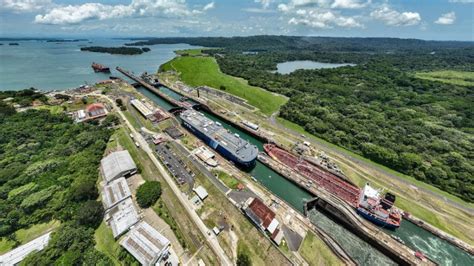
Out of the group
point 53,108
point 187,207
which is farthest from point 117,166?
point 53,108


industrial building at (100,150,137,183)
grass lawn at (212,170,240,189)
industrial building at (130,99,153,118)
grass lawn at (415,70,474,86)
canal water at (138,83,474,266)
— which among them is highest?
grass lawn at (415,70,474,86)

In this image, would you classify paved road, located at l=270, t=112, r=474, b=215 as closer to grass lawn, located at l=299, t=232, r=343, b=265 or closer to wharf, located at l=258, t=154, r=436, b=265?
wharf, located at l=258, t=154, r=436, b=265

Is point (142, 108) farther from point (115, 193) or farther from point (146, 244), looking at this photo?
point (146, 244)

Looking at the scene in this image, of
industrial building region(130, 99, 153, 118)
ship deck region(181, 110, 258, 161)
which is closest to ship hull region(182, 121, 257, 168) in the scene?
ship deck region(181, 110, 258, 161)

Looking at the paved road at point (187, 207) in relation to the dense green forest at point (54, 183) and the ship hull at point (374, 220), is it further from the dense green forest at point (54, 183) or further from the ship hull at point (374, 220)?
the ship hull at point (374, 220)

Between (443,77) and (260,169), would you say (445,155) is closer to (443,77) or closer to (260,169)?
(260,169)

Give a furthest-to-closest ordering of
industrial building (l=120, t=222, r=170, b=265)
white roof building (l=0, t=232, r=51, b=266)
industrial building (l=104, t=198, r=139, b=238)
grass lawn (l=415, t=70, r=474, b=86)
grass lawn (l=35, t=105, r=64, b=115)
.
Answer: grass lawn (l=415, t=70, r=474, b=86) < grass lawn (l=35, t=105, r=64, b=115) < industrial building (l=104, t=198, r=139, b=238) < industrial building (l=120, t=222, r=170, b=265) < white roof building (l=0, t=232, r=51, b=266)
